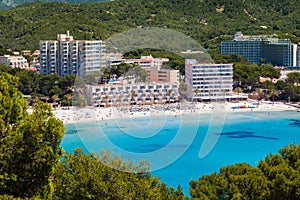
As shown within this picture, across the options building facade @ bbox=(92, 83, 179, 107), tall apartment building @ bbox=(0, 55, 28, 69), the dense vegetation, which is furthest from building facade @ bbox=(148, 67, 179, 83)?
the dense vegetation

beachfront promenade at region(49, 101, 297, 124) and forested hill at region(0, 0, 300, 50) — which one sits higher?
forested hill at region(0, 0, 300, 50)

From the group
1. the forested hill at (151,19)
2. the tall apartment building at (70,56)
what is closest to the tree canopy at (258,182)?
the tall apartment building at (70,56)

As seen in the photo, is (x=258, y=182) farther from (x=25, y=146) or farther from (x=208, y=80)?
(x=208, y=80)

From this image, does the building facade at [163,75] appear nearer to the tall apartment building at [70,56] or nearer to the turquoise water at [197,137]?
the tall apartment building at [70,56]

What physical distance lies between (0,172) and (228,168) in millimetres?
4780

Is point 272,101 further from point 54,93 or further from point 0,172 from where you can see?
point 0,172

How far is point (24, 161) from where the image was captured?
621cm

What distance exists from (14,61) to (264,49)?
20034mm

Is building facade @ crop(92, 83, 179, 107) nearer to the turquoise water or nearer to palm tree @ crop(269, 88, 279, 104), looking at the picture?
the turquoise water

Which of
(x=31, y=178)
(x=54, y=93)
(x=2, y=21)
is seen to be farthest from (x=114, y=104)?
(x=2, y=21)

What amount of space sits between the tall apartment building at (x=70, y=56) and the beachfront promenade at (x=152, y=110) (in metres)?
4.35

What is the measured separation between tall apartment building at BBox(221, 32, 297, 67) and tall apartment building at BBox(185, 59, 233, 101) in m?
13.9

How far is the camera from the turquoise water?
54.9ft

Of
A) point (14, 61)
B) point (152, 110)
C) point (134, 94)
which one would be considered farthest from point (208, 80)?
point (14, 61)
